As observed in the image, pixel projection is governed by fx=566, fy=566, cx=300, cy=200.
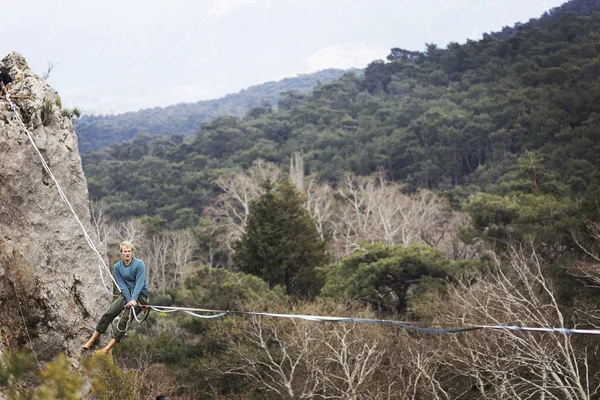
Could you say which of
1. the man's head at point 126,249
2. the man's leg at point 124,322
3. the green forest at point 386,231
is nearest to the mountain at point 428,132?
the green forest at point 386,231

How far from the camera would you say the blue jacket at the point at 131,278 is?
6.35m

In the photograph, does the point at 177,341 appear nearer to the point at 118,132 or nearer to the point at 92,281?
the point at 92,281

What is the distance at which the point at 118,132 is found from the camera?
11662cm

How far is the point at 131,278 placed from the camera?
21.1ft

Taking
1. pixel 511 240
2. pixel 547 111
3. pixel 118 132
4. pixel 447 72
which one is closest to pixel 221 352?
pixel 511 240

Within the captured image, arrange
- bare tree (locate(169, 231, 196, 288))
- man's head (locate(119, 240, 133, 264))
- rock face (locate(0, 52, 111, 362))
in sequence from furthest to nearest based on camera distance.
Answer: bare tree (locate(169, 231, 196, 288))
rock face (locate(0, 52, 111, 362))
man's head (locate(119, 240, 133, 264))

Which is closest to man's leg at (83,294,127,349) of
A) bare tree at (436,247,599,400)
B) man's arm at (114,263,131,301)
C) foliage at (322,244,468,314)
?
man's arm at (114,263,131,301)

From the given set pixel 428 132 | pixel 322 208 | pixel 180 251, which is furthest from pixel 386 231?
pixel 428 132

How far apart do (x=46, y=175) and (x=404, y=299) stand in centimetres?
1827

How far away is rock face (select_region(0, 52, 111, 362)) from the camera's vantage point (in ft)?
23.8

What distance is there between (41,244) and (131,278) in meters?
1.98

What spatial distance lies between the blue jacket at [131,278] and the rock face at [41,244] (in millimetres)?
1382

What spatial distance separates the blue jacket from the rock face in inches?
54.4

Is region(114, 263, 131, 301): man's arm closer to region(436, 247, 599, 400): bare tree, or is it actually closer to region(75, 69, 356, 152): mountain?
region(436, 247, 599, 400): bare tree
